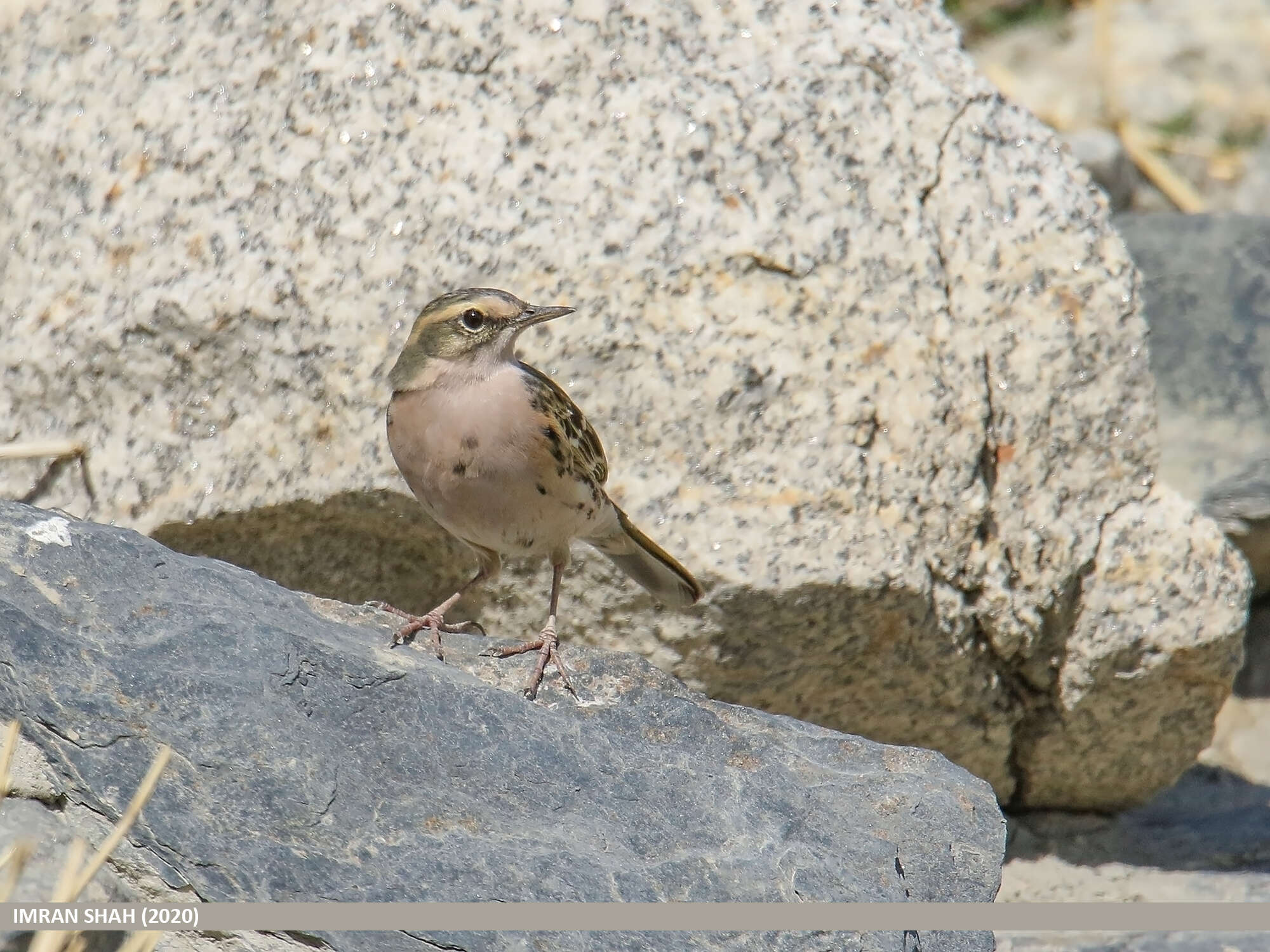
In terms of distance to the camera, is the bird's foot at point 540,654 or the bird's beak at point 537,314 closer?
the bird's foot at point 540,654

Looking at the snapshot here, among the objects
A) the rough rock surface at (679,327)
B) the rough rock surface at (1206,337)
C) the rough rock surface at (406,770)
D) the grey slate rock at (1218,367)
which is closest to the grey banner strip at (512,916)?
the rough rock surface at (406,770)

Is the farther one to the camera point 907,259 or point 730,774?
point 907,259

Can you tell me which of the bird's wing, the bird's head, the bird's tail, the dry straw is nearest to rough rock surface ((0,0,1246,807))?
the bird's tail

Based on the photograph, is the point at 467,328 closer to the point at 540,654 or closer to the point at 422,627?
the point at 422,627

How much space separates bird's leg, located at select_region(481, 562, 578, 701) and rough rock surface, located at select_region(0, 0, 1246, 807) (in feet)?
2.42

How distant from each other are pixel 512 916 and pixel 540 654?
3.55 ft

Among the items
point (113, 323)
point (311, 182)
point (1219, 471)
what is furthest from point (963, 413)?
point (113, 323)

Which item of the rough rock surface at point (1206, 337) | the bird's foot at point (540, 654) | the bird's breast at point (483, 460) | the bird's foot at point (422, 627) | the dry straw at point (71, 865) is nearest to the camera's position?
the dry straw at point (71, 865)

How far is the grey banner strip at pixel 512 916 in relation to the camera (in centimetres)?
353

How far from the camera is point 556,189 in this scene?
549cm

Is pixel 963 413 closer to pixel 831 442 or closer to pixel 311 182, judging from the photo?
pixel 831 442

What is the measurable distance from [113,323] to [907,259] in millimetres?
3074

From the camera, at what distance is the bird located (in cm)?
482

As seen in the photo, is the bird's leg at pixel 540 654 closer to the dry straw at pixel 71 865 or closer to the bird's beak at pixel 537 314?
the bird's beak at pixel 537 314
